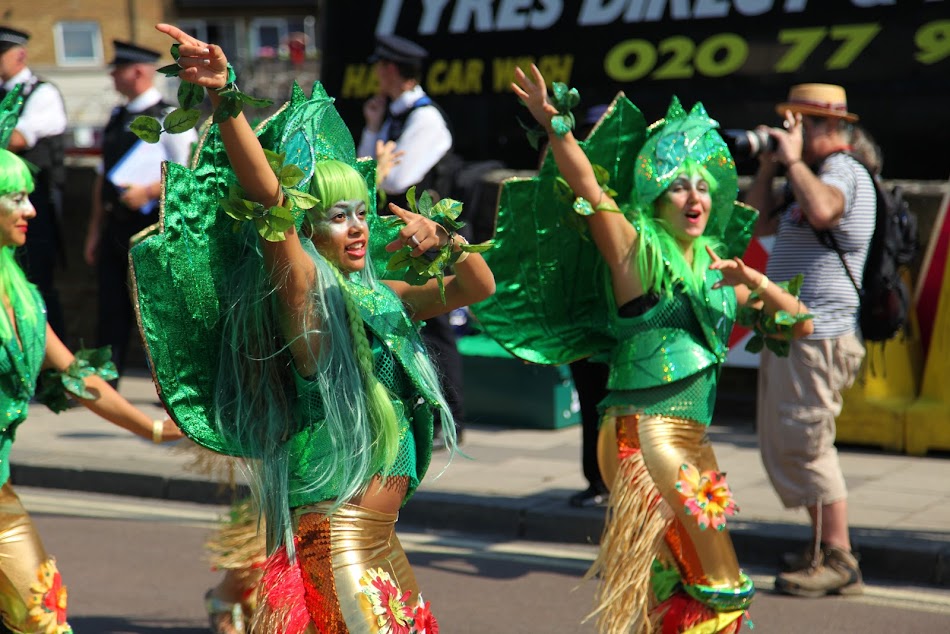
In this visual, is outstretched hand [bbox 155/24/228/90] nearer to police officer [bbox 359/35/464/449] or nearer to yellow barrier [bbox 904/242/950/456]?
police officer [bbox 359/35/464/449]

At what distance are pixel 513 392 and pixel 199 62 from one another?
6044mm

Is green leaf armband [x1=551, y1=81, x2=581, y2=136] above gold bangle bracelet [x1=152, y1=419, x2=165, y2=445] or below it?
above

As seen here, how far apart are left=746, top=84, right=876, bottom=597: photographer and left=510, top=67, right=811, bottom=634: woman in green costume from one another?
3.11ft

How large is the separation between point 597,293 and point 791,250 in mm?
1247

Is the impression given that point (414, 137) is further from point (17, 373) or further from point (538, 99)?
point (17, 373)

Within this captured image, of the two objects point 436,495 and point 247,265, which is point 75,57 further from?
point 247,265

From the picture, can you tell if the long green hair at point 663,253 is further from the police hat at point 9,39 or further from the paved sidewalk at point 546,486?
the police hat at point 9,39

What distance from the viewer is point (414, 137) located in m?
7.71

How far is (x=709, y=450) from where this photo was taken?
438 centimetres

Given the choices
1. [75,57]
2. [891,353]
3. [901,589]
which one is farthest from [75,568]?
[75,57]

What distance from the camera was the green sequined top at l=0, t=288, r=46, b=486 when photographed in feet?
13.6

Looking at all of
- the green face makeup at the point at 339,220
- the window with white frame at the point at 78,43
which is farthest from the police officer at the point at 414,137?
the window with white frame at the point at 78,43

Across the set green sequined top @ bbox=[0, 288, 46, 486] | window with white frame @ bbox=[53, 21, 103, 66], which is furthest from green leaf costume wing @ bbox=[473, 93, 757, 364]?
window with white frame @ bbox=[53, 21, 103, 66]

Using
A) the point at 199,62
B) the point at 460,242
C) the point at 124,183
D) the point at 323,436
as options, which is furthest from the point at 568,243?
the point at 124,183
